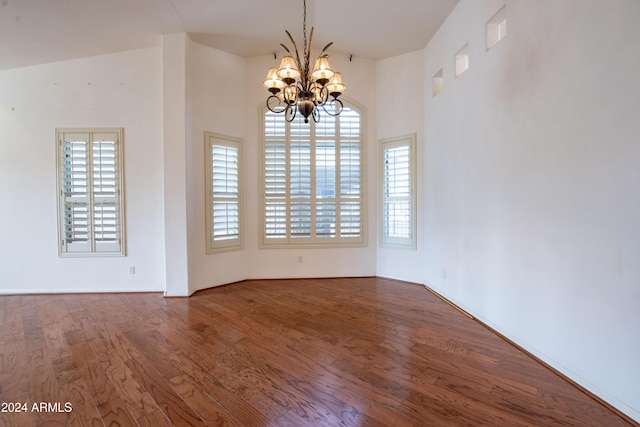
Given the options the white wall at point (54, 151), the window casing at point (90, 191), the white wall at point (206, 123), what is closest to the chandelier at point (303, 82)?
the white wall at point (206, 123)

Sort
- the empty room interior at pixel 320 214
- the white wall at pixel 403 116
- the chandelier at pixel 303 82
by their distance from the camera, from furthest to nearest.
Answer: the white wall at pixel 403 116 → the chandelier at pixel 303 82 → the empty room interior at pixel 320 214

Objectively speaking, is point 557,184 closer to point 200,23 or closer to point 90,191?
point 200,23

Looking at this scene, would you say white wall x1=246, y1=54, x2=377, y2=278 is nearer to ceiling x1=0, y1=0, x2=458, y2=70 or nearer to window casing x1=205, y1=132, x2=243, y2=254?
window casing x1=205, y1=132, x2=243, y2=254

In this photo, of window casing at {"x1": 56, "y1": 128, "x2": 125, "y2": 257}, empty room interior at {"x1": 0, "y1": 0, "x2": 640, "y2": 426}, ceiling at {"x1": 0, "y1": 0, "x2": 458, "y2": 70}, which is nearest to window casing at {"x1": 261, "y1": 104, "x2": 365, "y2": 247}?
empty room interior at {"x1": 0, "y1": 0, "x2": 640, "y2": 426}

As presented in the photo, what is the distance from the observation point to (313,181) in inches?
194

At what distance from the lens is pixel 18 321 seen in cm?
326

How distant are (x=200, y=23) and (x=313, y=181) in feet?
8.95

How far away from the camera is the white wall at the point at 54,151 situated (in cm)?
420

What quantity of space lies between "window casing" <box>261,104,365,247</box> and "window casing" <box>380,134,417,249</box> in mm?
403

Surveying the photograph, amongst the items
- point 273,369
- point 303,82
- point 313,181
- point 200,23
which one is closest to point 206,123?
point 200,23

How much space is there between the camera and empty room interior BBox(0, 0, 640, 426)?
186 centimetres

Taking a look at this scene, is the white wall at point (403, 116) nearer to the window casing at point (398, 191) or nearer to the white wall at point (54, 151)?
the window casing at point (398, 191)

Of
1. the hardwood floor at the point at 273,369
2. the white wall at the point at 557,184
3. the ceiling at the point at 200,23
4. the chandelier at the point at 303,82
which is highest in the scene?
the ceiling at the point at 200,23

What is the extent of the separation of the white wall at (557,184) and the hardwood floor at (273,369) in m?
0.33
